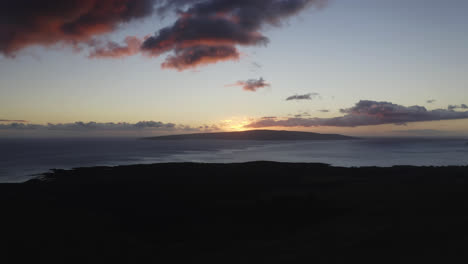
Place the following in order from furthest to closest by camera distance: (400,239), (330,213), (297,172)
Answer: (297,172) < (330,213) < (400,239)

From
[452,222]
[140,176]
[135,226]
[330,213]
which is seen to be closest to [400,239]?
[452,222]

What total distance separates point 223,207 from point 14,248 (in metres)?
13.5

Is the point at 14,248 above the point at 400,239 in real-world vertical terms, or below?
below

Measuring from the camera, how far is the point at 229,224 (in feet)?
59.5

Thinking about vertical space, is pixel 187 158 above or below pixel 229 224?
above

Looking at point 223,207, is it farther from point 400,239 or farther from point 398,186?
point 398,186

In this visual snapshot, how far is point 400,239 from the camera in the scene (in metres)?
12.6

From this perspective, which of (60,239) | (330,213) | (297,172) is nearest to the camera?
(60,239)

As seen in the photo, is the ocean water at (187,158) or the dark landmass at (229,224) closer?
the dark landmass at (229,224)

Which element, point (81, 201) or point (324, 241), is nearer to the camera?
point (324, 241)

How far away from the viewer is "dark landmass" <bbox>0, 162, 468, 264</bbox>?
12008 mm

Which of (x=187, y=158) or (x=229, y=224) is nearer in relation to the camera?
(x=229, y=224)

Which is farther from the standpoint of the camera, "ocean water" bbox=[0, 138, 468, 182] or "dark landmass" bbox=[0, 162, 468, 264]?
"ocean water" bbox=[0, 138, 468, 182]

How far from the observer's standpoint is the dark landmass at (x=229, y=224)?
39.4ft
